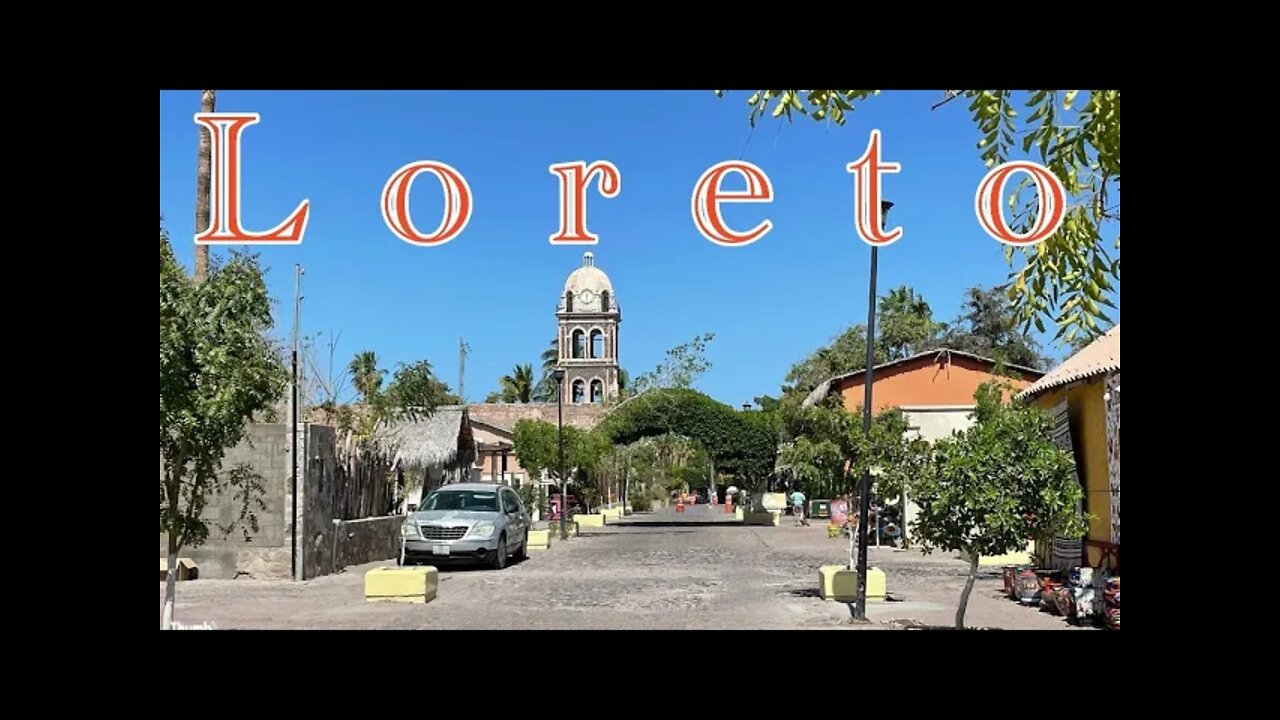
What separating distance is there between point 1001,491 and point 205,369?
5.83 m

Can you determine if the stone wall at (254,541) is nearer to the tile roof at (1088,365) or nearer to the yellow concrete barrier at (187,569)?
the yellow concrete barrier at (187,569)

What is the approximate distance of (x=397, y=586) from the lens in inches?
566

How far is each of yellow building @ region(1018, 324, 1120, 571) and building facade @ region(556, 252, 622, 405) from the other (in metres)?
24.9

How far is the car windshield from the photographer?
767 inches

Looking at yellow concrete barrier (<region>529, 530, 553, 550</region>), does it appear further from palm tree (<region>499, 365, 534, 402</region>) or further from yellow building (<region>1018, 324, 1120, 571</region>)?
palm tree (<region>499, 365, 534, 402</region>)

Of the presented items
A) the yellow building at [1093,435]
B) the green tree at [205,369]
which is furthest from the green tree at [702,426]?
the green tree at [205,369]

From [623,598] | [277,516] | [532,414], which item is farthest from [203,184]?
[532,414]

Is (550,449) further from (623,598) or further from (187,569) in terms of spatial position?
(623,598)

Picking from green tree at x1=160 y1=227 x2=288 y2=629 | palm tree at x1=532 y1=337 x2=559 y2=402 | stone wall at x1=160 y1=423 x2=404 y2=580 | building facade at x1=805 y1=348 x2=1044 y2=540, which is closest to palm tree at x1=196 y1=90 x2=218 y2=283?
stone wall at x1=160 y1=423 x2=404 y2=580
